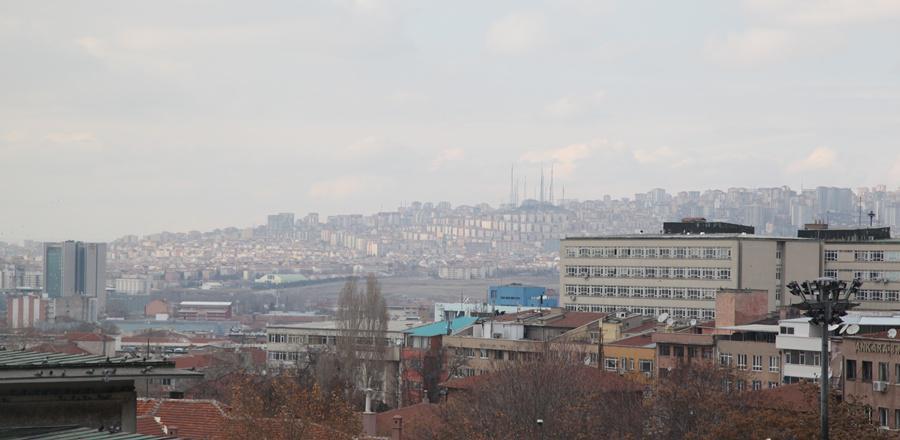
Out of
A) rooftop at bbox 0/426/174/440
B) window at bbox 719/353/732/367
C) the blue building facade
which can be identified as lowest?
the blue building facade

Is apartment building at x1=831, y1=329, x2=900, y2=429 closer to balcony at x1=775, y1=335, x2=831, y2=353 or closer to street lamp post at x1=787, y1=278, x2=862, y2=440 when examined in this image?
balcony at x1=775, y1=335, x2=831, y2=353

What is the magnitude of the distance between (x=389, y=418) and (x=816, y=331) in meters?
12.6

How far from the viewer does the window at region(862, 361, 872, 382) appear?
123ft

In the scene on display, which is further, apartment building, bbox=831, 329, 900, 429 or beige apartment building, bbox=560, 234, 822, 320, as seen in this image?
beige apartment building, bbox=560, 234, 822, 320

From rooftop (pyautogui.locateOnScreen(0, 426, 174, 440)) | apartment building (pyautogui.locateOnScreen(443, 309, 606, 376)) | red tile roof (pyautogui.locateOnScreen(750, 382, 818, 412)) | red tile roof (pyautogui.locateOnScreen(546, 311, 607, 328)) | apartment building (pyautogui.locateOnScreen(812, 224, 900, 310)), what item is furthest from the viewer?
apartment building (pyautogui.locateOnScreen(812, 224, 900, 310))

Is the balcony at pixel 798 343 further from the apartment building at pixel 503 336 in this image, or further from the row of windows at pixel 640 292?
the row of windows at pixel 640 292

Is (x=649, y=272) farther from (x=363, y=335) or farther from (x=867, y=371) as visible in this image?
(x=867, y=371)

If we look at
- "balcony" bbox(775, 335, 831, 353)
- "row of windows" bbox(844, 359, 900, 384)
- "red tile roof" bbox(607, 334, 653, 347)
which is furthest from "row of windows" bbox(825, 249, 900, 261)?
"row of windows" bbox(844, 359, 900, 384)

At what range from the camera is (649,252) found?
85.8m

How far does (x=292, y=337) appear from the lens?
82062 millimetres

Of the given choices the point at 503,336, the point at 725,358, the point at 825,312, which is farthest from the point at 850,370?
the point at 503,336

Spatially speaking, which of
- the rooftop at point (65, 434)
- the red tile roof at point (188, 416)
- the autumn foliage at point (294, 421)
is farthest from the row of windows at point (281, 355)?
the rooftop at point (65, 434)

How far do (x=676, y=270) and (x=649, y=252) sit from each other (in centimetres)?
194

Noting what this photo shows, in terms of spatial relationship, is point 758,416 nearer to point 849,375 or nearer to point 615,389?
point 849,375
